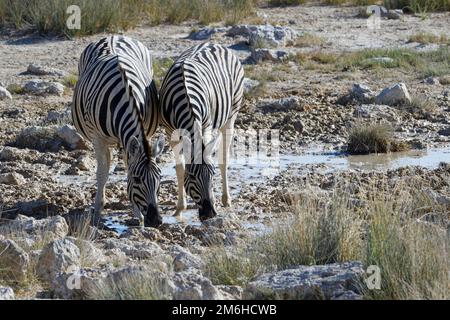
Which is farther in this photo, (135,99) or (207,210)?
(135,99)

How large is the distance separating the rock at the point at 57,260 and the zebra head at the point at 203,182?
190cm

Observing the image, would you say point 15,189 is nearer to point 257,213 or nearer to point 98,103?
point 98,103

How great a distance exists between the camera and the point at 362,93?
14789mm

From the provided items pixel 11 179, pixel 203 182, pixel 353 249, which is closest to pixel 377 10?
pixel 11 179

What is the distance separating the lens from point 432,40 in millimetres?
18281

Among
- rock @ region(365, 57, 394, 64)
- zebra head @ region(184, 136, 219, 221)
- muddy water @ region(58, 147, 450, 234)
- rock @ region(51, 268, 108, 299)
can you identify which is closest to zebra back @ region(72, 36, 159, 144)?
zebra head @ region(184, 136, 219, 221)

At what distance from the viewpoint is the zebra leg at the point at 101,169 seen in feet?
33.3

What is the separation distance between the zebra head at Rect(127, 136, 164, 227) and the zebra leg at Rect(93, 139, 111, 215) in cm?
82

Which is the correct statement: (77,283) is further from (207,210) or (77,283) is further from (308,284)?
(207,210)

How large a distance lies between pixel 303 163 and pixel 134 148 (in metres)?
3.36

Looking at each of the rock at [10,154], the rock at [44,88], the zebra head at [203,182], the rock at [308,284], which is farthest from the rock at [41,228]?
the rock at [44,88]

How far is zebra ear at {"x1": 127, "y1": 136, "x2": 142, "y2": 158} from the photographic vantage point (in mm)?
9281

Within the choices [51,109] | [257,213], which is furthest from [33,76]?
[257,213]
